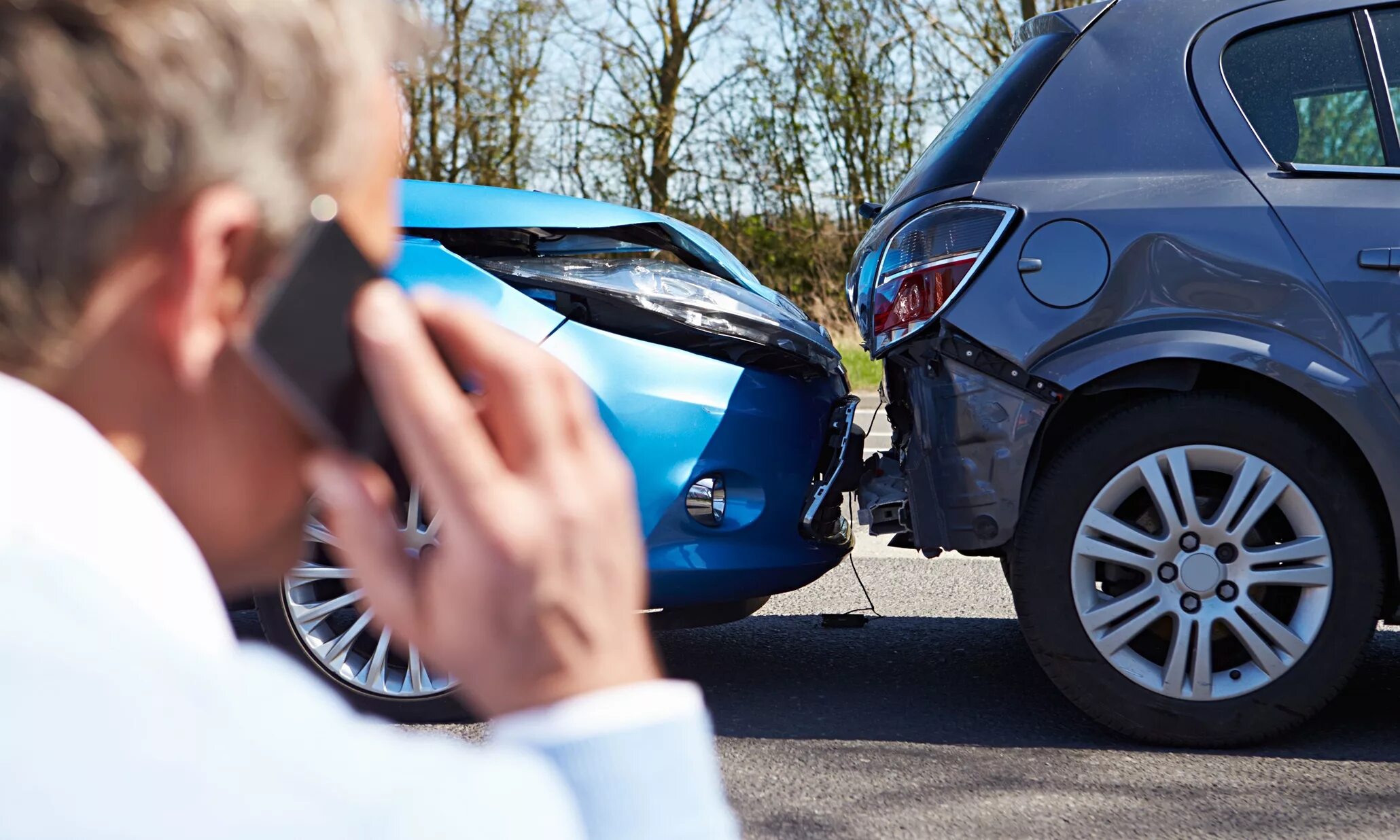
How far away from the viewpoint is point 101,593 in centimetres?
47

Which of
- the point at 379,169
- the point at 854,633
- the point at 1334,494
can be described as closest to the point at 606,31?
the point at 854,633

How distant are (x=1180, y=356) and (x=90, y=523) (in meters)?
2.88

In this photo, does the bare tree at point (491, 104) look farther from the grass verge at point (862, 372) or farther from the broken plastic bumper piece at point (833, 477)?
the broken plastic bumper piece at point (833, 477)

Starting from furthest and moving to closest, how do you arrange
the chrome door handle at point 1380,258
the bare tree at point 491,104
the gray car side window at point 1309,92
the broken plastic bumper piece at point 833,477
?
1. the bare tree at point 491,104
2. the broken plastic bumper piece at point 833,477
3. the gray car side window at point 1309,92
4. the chrome door handle at point 1380,258

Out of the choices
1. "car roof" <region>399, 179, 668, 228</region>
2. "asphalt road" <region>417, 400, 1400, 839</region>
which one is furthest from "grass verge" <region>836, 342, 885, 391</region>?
"car roof" <region>399, 179, 668, 228</region>

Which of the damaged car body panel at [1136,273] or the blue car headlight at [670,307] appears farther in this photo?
the blue car headlight at [670,307]

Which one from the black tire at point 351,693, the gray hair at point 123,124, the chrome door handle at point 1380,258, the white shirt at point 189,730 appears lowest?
the black tire at point 351,693

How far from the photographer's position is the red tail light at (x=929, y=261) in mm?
3178

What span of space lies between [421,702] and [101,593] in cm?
299

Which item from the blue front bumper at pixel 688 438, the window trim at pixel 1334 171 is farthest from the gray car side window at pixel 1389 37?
the blue front bumper at pixel 688 438

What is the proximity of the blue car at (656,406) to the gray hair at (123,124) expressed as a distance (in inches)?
103

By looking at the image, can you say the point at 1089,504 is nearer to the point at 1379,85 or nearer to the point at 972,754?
the point at 972,754

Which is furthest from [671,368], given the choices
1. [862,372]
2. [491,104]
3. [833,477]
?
[491,104]

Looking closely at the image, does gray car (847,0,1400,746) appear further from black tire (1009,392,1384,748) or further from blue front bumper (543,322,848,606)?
blue front bumper (543,322,848,606)
